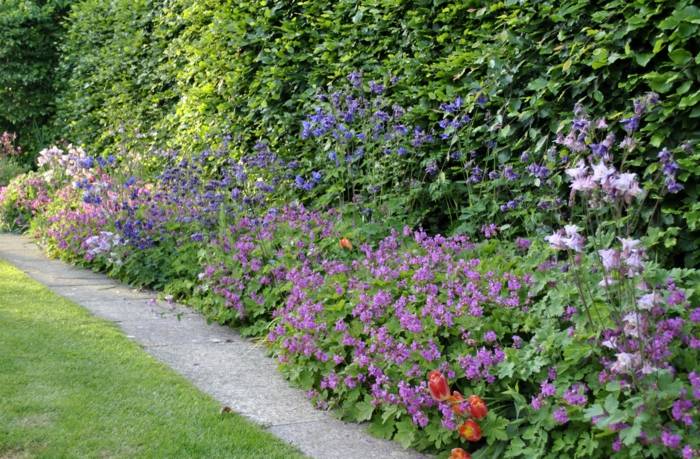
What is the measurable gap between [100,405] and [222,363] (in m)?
0.92

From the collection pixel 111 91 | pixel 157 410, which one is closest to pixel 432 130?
pixel 157 410

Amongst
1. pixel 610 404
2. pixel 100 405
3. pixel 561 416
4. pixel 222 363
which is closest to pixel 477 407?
pixel 561 416

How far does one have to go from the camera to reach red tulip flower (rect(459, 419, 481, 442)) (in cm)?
304

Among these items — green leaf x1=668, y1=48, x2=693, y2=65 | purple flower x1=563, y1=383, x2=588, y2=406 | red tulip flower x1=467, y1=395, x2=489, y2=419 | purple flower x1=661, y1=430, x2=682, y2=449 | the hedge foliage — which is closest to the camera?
purple flower x1=661, y1=430, x2=682, y2=449

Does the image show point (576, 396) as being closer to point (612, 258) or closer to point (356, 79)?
point (612, 258)

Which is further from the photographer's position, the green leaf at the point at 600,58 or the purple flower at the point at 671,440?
the green leaf at the point at 600,58

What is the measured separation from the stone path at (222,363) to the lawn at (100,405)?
0.39 feet

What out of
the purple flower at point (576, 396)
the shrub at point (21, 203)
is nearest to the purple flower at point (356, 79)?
the purple flower at point (576, 396)

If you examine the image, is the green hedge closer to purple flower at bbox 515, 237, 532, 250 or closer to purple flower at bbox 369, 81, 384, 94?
purple flower at bbox 369, 81, 384, 94

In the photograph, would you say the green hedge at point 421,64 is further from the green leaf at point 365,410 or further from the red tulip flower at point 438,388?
the green leaf at point 365,410

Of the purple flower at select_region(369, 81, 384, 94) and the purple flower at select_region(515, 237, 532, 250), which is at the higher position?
the purple flower at select_region(369, 81, 384, 94)

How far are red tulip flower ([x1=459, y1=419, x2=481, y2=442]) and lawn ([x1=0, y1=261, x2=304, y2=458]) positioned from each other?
68cm

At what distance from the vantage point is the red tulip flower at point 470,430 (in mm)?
3039

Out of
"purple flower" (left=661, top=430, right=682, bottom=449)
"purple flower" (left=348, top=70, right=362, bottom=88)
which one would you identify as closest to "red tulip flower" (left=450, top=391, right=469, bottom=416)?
"purple flower" (left=661, top=430, right=682, bottom=449)
